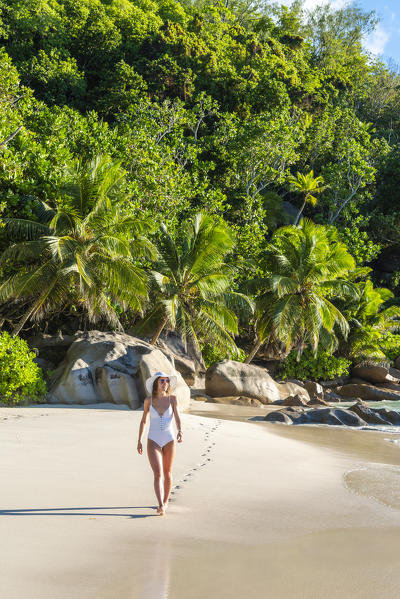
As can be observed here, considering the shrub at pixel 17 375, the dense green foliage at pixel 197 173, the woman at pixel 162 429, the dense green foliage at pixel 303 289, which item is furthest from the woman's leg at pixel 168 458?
the dense green foliage at pixel 303 289

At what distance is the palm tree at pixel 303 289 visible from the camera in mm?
21781

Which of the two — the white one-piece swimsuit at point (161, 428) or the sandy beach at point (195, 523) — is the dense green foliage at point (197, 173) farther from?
the white one-piece swimsuit at point (161, 428)

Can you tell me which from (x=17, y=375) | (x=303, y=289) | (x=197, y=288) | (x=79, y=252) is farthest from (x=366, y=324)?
(x=17, y=375)

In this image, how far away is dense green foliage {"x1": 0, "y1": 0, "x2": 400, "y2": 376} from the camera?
52.4 ft

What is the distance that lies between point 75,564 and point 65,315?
18.2 metres

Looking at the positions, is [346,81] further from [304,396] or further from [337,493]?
[337,493]

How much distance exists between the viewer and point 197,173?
88.3 feet

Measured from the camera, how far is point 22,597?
2.70 metres

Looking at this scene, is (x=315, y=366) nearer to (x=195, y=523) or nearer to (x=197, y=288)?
(x=197, y=288)

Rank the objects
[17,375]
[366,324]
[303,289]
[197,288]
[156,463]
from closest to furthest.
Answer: [156,463] → [17,375] → [197,288] → [303,289] → [366,324]

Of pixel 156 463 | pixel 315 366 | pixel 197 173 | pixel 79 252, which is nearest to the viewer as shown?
pixel 156 463

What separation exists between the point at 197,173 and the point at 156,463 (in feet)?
77.8

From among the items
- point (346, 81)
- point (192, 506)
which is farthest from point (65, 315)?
point (346, 81)

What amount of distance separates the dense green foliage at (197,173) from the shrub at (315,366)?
4.80 ft
